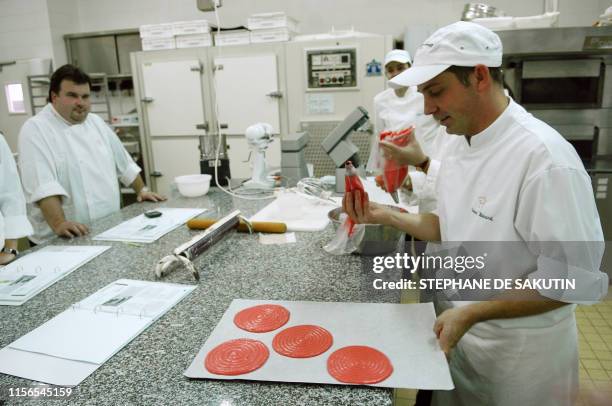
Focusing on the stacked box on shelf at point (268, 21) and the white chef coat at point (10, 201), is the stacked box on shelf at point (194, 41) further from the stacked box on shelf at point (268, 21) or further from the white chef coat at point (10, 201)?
the white chef coat at point (10, 201)

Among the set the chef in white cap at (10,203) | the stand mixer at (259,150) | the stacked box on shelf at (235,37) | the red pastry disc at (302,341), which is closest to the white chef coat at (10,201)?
the chef in white cap at (10,203)

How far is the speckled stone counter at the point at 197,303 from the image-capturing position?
0.80 m

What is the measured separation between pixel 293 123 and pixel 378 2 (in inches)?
64.8

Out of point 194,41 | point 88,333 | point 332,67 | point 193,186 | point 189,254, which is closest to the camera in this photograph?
point 88,333

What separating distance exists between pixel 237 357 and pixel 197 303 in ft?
1.05

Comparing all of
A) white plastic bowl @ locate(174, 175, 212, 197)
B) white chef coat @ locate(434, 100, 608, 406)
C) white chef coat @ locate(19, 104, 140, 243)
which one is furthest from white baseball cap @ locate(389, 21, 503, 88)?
white chef coat @ locate(19, 104, 140, 243)

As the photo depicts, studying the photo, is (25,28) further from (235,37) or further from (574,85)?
(574,85)

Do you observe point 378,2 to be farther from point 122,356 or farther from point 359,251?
point 122,356

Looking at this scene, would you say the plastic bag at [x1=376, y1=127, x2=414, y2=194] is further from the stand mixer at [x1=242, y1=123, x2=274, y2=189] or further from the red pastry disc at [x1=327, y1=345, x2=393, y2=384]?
the red pastry disc at [x1=327, y1=345, x2=393, y2=384]

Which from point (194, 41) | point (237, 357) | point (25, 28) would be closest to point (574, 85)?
point (194, 41)

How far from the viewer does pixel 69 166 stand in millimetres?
2365

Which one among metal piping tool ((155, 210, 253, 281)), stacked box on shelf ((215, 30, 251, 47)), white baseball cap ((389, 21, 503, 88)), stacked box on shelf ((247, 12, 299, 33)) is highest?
stacked box on shelf ((247, 12, 299, 33))

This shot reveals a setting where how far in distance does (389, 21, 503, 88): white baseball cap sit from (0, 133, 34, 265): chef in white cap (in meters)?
1.77

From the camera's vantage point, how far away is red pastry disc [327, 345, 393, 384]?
0.82 m
